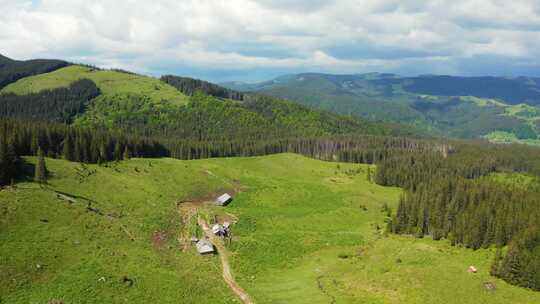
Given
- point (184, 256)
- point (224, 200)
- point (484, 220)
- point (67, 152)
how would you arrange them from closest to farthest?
1. point (184, 256)
2. point (484, 220)
3. point (224, 200)
4. point (67, 152)

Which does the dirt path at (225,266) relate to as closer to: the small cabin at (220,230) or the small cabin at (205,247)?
the small cabin at (220,230)

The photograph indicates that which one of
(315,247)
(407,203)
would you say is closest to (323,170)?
(407,203)

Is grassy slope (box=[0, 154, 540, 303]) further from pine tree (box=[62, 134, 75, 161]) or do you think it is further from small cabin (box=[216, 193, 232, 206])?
pine tree (box=[62, 134, 75, 161])

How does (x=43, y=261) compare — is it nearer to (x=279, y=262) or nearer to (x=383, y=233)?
(x=279, y=262)

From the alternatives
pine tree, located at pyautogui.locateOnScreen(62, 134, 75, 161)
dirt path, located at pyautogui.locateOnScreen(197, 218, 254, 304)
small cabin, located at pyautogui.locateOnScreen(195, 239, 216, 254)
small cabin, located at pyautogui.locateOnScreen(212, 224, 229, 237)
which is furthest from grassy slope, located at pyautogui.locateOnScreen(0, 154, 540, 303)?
pine tree, located at pyautogui.locateOnScreen(62, 134, 75, 161)

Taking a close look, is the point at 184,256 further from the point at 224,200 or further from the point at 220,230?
the point at 224,200

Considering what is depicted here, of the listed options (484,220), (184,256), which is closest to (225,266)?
(184,256)
